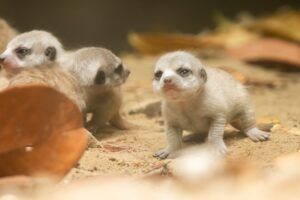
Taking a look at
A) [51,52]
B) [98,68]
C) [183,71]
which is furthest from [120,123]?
[183,71]

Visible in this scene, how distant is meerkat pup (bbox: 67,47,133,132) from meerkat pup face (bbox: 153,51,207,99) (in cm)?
73

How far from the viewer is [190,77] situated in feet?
12.7

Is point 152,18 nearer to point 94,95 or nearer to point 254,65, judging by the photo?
point 254,65

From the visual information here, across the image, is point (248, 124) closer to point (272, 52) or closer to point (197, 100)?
point (197, 100)

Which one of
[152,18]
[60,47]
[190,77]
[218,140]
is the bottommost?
[218,140]

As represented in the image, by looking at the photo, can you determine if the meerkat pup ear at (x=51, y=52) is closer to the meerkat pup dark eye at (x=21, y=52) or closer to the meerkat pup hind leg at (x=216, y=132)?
the meerkat pup dark eye at (x=21, y=52)

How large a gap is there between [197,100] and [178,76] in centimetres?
27

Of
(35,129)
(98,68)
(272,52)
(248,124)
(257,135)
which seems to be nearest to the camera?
(35,129)

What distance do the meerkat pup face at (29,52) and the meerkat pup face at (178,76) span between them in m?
1.15

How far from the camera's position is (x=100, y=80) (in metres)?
4.56

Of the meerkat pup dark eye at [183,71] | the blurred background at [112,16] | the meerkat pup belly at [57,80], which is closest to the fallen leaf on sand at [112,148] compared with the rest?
the meerkat pup belly at [57,80]

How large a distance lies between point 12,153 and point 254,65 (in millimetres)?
4589

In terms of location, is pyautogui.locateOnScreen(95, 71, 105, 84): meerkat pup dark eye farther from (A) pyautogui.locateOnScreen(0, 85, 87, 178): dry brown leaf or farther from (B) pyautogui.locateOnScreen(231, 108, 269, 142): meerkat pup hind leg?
(A) pyautogui.locateOnScreen(0, 85, 87, 178): dry brown leaf

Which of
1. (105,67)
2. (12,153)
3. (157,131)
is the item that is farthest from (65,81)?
(12,153)
